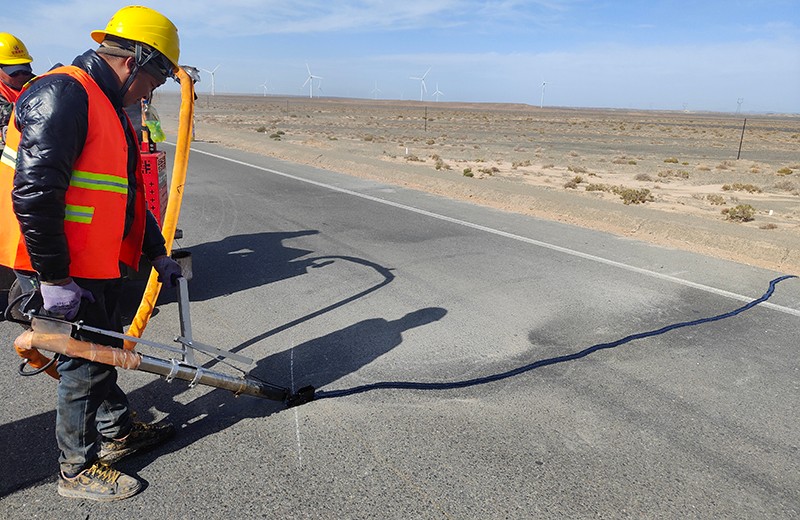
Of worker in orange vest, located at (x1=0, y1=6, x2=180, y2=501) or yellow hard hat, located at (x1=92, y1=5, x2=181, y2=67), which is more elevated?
yellow hard hat, located at (x1=92, y1=5, x2=181, y2=67)

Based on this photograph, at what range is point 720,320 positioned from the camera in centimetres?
547

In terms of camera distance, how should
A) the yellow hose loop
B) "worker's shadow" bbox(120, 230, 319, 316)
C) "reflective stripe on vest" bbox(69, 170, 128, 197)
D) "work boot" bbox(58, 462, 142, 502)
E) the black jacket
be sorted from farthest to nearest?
"worker's shadow" bbox(120, 230, 319, 316), the yellow hose loop, "work boot" bbox(58, 462, 142, 502), "reflective stripe on vest" bbox(69, 170, 128, 197), the black jacket

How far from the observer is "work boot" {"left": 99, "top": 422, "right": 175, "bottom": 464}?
10.4 feet

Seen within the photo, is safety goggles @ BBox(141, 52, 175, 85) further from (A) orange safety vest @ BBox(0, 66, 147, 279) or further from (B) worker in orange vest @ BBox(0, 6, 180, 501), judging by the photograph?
(A) orange safety vest @ BBox(0, 66, 147, 279)


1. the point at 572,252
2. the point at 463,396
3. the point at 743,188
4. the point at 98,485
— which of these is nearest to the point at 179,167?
the point at 98,485

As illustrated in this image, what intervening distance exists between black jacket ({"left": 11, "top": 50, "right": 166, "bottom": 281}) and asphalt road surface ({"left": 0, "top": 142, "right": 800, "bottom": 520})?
1.28 metres

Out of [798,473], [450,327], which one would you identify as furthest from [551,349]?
[798,473]

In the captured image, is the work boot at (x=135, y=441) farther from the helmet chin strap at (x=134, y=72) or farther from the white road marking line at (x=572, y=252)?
the white road marking line at (x=572, y=252)

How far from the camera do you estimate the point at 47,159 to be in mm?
2324

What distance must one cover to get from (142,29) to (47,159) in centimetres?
78

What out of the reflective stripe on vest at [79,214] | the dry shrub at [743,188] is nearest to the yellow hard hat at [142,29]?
the reflective stripe on vest at [79,214]

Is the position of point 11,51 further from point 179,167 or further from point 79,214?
point 79,214

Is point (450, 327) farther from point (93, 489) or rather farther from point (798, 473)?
point (93, 489)

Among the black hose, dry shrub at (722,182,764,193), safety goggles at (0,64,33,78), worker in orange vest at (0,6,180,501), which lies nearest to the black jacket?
worker in orange vest at (0,6,180,501)
